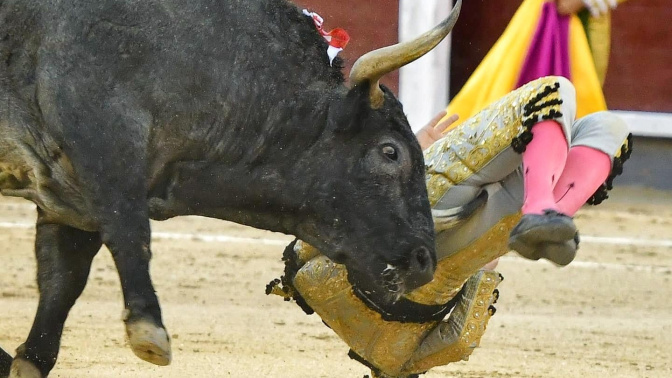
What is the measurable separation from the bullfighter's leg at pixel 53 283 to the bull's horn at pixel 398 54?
2.67 feet

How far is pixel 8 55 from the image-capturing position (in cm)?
282

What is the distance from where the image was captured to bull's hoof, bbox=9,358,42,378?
124 inches

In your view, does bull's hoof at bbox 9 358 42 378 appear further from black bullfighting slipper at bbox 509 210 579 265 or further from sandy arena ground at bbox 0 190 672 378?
Answer: black bullfighting slipper at bbox 509 210 579 265

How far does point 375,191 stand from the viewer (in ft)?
9.45

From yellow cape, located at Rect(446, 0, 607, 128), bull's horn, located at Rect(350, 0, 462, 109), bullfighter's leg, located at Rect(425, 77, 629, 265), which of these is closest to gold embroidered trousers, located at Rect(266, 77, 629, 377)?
bullfighter's leg, located at Rect(425, 77, 629, 265)

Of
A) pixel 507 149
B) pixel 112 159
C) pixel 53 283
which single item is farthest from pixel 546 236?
pixel 53 283

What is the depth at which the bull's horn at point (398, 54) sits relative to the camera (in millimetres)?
2756

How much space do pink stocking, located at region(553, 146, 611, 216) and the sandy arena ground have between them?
90cm

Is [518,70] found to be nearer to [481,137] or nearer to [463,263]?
[481,137]

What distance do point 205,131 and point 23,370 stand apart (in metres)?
Result: 0.74

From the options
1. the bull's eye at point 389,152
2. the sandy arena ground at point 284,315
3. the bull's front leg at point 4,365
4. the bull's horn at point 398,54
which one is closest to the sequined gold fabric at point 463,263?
the bull's eye at point 389,152

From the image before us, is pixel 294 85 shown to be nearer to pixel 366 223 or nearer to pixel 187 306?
pixel 366 223

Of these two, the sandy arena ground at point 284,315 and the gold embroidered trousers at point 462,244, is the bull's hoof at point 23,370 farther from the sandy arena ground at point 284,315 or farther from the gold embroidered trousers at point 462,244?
the gold embroidered trousers at point 462,244

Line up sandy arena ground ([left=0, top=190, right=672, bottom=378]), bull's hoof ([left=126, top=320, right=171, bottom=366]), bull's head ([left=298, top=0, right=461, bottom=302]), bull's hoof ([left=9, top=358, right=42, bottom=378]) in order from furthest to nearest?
sandy arena ground ([left=0, top=190, right=672, bottom=378]) → bull's hoof ([left=9, top=358, right=42, bottom=378]) → bull's head ([left=298, top=0, right=461, bottom=302]) → bull's hoof ([left=126, top=320, right=171, bottom=366])
